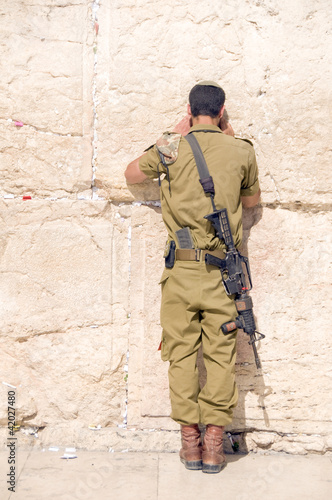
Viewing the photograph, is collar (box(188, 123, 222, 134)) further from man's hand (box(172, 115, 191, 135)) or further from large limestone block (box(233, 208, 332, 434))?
large limestone block (box(233, 208, 332, 434))

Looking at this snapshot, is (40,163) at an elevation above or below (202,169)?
below

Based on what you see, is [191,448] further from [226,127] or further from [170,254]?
[226,127]

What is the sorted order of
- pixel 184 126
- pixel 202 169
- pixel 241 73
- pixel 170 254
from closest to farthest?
Result: pixel 202 169
pixel 170 254
pixel 184 126
pixel 241 73

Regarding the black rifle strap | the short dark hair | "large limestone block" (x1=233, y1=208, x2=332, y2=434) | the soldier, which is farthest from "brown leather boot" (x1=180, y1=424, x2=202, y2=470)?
the short dark hair

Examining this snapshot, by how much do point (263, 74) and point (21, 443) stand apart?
8.32 feet

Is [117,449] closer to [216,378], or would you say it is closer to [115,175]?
[216,378]

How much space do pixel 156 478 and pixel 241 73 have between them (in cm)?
227

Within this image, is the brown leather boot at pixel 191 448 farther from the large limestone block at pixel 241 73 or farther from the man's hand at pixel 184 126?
the man's hand at pixel 184 126

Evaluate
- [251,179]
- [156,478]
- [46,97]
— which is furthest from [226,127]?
[156,478]

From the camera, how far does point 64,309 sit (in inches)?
140

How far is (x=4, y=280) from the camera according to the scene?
140 inches

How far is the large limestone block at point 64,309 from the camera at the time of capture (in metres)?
3.55

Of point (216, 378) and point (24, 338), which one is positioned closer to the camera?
point (216, 378)

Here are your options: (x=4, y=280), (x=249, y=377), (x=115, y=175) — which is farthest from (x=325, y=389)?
(x=4, y=280)
